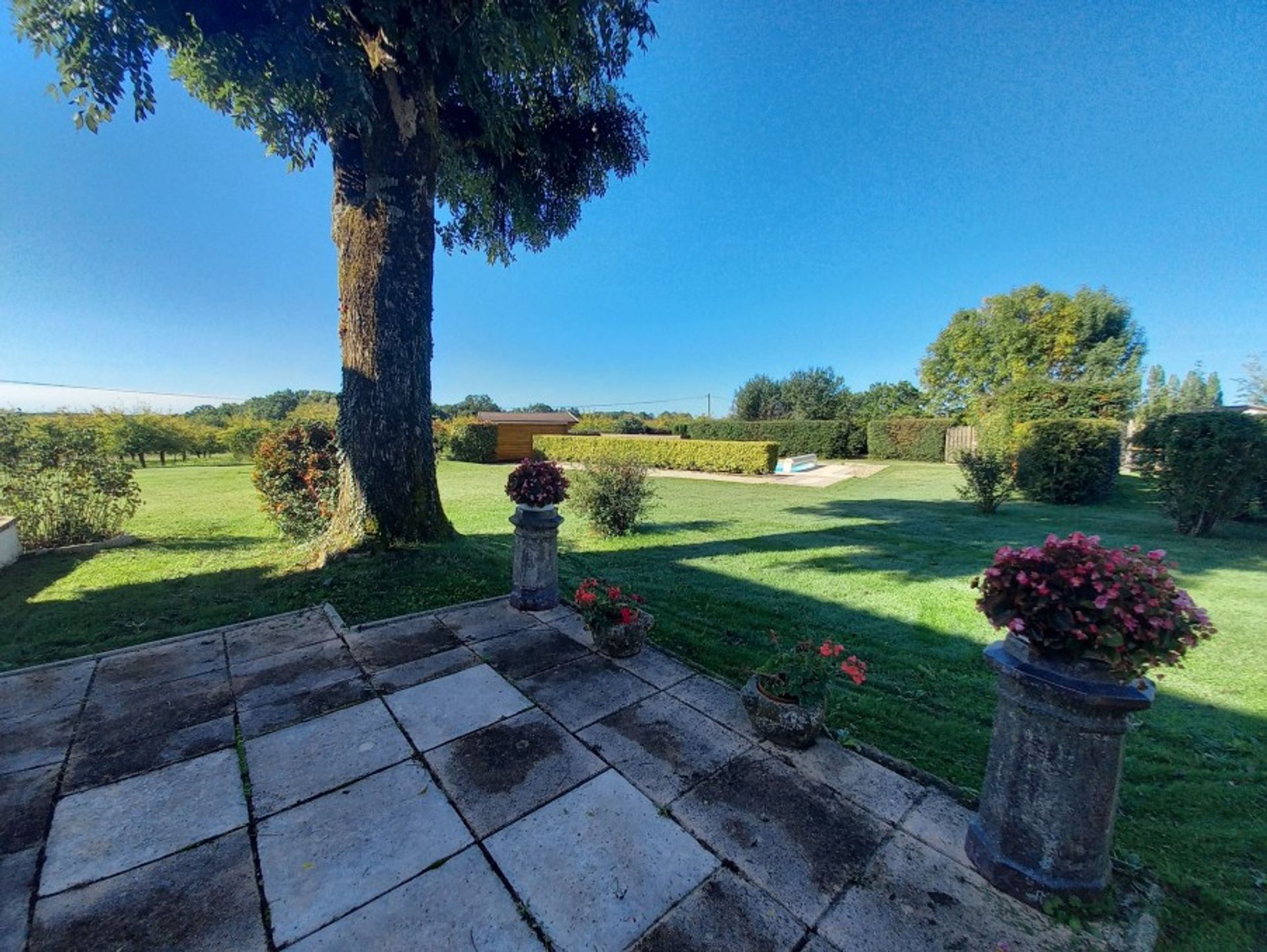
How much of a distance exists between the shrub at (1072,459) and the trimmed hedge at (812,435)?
37.9ft

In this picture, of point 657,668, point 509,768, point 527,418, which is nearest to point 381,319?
point 657,668

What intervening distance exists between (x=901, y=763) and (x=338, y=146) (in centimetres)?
739

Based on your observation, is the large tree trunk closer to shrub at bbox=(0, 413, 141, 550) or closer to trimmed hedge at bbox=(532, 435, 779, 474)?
shrub at bbox=(0, 413, 141, 550)

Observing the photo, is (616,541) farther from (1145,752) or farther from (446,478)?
(446,478)

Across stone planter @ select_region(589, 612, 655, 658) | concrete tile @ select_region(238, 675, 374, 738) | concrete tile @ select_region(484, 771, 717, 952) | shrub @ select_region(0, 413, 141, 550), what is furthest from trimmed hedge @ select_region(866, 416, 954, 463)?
shrub @ select_region(0, 413, 141, 550)

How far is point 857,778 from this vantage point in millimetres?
2082

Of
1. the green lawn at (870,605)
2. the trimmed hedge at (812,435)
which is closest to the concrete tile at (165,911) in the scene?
the green lawn at (870,605)

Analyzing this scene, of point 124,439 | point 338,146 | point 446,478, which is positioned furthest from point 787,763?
point 124,439

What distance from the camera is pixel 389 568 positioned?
473 cm

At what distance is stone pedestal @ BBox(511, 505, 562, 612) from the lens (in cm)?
386

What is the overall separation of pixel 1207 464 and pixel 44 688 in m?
12.9

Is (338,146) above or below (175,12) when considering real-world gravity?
below

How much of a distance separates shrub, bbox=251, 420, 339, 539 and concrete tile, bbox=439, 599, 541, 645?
3.23m

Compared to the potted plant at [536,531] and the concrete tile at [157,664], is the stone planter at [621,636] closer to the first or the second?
the potted plant at [536,531]
